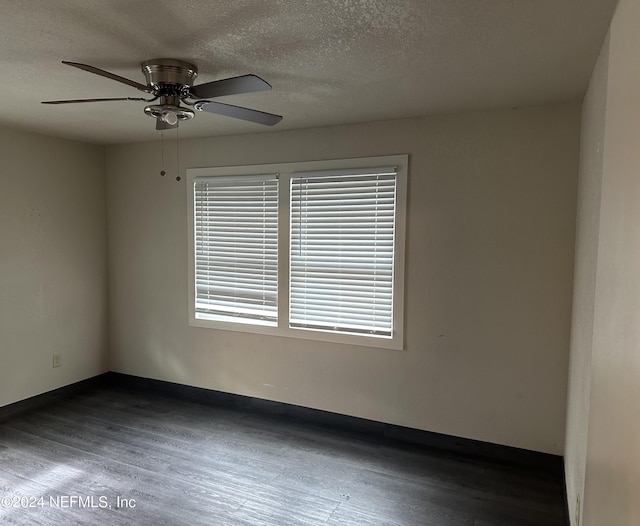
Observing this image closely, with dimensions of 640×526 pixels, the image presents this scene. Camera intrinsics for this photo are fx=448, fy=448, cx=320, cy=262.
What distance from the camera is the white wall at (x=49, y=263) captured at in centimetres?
367

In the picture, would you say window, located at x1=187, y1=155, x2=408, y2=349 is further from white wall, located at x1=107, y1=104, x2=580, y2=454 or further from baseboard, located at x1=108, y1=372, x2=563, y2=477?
baseboard, located at x1=108, y1=372, x2=563, y2=477

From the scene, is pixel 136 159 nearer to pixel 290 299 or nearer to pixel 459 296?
pixel 290 299

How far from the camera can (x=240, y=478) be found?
2836 millimetres

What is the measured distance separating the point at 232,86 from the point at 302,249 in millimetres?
1819

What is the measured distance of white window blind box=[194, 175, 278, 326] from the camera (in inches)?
147

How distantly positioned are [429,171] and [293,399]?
6.91ft

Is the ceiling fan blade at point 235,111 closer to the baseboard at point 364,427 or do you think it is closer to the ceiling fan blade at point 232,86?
the ceiling fan blade at point 232,86

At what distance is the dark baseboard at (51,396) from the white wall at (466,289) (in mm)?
1595

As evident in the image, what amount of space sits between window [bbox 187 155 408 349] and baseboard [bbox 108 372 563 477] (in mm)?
625

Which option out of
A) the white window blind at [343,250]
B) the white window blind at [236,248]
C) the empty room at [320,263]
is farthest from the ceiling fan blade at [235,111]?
the white window blind at [236,248]

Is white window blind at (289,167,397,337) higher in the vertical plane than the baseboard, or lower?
higher

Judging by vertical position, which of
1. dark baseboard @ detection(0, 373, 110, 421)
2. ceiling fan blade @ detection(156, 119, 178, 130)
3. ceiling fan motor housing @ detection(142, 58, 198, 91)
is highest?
ceiling fan motor housing @ detection(142, 58, 198, 91)

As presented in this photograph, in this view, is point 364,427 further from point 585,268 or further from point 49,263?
point 49,263

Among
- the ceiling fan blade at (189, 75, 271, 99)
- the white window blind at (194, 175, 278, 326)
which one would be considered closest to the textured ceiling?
the ceiling fan blade at (189, 75, 271, 99)
